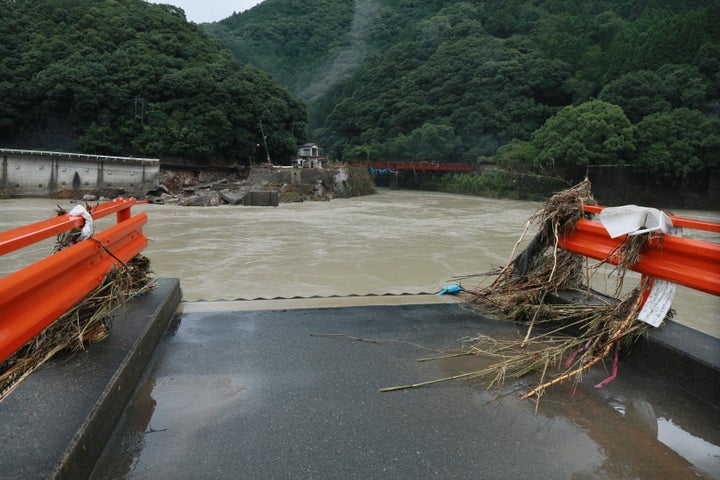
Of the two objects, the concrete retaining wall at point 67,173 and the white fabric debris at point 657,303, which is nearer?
the white fabric debris at point 657,303

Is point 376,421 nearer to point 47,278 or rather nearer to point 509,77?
point 47,278

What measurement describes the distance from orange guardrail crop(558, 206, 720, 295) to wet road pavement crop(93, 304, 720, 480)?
0.62 m

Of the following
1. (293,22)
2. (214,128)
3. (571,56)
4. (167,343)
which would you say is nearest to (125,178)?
(214,128)

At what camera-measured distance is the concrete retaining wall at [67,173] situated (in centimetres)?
3531

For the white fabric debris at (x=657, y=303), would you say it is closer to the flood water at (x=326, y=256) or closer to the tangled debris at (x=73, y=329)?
the flood water at (x=326, y=256)

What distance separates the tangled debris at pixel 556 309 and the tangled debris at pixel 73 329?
1708 millimetres

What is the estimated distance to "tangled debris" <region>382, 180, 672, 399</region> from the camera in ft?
9.66

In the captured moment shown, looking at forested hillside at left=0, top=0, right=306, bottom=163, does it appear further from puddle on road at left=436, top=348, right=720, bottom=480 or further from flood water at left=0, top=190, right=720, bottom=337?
puddle on road at left=436, top=348, right=720, bottom=480

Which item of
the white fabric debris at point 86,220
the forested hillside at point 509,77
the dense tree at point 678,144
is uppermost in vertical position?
the forested hillside at point 509,77

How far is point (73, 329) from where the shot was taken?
106 inches

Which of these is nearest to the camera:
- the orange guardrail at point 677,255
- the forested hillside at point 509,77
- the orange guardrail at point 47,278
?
the orange guardrail at point 47,278

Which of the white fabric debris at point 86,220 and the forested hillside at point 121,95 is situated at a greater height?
the forested hillside at point 121,95

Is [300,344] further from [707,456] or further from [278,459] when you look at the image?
[707,456]

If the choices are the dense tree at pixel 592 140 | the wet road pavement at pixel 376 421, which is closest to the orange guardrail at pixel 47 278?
the wet road pavement at pixel 376 421
